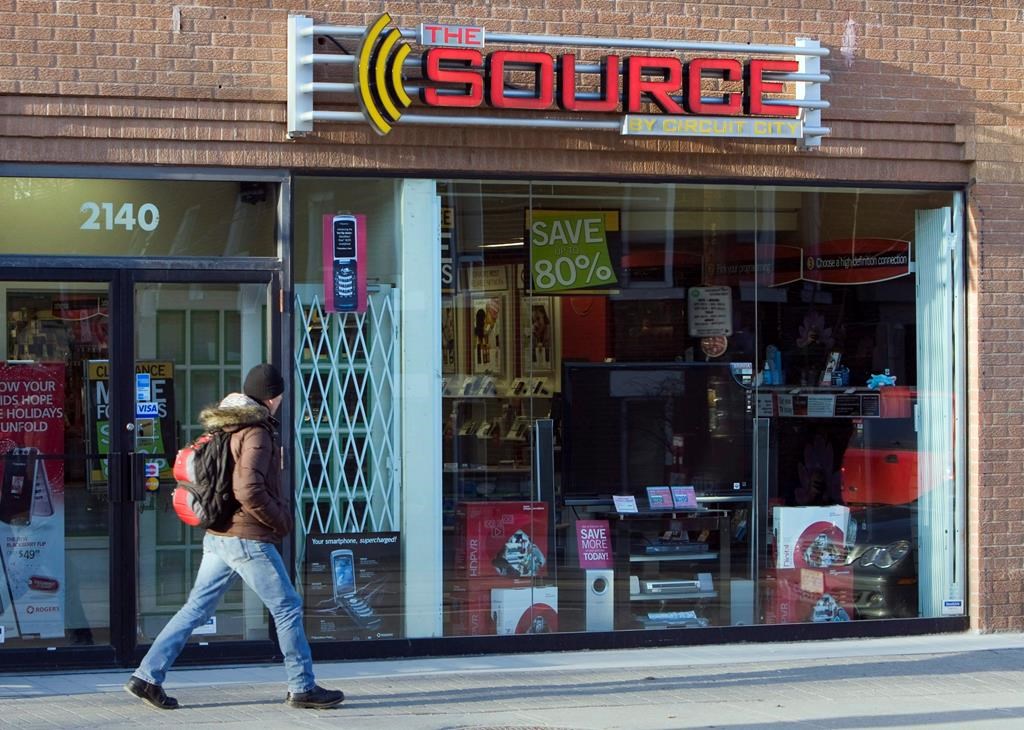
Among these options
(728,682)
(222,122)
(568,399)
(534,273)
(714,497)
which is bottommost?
(728,682)

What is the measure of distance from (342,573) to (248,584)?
1.61m

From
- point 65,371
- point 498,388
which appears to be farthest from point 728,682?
point 65,371

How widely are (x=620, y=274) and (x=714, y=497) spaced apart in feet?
5.42

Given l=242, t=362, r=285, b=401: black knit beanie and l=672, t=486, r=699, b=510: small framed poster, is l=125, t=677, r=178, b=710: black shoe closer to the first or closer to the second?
l=242, t=362, r=285, b=401: black knit beanie

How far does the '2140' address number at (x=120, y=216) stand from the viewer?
8117 mm

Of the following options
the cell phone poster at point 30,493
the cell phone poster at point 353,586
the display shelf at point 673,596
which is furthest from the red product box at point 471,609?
the cell phone poster at point 30,493

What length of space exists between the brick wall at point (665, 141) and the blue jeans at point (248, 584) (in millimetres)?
2565

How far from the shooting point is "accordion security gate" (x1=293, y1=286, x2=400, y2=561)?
8469mm

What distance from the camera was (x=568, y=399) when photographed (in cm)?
892

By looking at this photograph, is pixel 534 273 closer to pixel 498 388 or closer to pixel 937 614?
pixel 498 388

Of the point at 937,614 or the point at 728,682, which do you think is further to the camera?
the point at 937,614

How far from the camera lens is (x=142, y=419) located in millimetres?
8180

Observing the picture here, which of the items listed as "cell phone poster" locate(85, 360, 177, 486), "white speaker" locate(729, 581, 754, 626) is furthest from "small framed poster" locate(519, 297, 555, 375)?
"cell phone poster" locate(85, 360, 177, 486)

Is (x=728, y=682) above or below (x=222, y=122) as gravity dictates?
below
